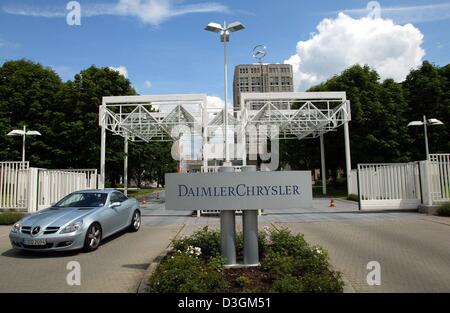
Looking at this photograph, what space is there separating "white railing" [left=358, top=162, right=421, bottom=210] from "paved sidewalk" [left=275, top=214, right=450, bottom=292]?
8.13ft

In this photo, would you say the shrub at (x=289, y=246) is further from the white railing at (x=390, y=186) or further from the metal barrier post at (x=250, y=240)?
the white railing at (x=390, y=186)

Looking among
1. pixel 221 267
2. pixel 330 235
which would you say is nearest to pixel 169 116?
pixel 330 235

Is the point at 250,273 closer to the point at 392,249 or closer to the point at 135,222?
the point at 392,249

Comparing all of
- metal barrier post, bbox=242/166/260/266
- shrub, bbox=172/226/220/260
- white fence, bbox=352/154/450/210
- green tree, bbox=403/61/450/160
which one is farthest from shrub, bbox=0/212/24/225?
green tree, bbox=403/61/450/160

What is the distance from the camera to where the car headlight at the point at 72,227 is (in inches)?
321

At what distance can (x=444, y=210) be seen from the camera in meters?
14.4

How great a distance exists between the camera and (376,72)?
34875mm

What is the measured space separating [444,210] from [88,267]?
13362 mm

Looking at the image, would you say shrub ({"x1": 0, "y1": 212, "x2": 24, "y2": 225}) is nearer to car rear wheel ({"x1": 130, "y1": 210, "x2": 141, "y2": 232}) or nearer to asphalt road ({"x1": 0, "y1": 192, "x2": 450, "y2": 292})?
asphalt road ({"x1": 0, "y1": 192, "x2": 450, "y2": 292})

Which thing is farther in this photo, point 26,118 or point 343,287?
point 26,118

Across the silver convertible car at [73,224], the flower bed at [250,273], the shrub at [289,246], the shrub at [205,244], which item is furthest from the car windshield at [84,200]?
the shrub at [289,246]

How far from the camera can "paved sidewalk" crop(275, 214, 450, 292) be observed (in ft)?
19.6

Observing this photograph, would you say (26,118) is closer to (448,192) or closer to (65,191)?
(65,191)

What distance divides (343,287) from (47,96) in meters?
34.2
